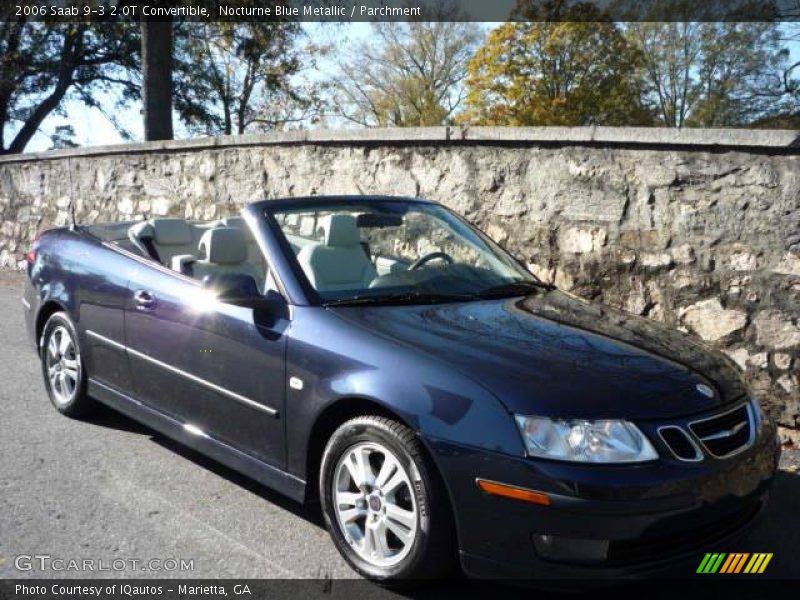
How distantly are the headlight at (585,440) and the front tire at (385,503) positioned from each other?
0.39m

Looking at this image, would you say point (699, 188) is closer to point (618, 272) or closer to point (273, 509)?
point (618, 272)

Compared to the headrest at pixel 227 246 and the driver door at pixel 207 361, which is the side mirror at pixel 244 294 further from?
the headrest at pixel 227 246

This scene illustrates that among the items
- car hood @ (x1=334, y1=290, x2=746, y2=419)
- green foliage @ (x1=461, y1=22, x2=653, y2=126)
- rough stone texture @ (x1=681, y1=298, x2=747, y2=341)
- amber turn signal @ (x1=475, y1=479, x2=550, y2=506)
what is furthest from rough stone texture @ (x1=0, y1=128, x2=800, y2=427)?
green foliage @ (x1=461, y1=22, x2=653, y2=126)

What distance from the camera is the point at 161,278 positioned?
428 centimetres

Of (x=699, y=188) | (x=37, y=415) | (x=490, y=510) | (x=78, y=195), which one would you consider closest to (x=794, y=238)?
(x=699, y=188)

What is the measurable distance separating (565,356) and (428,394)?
59 centimetres

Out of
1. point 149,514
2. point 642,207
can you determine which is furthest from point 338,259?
point 642,207

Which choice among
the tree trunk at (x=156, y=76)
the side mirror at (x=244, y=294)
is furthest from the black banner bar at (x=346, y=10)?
the side mirror at (x=244, y=294)

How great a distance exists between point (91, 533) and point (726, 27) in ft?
123

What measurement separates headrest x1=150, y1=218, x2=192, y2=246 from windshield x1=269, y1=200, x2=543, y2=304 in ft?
3.38

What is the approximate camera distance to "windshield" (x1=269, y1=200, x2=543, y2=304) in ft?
12.3

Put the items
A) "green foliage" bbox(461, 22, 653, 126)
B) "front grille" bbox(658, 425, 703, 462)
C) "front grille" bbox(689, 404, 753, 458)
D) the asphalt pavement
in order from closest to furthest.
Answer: "front grille" bbox(658, 425, 703, 462) → "front grille" bbox(689, 404, 753, 458) → the asphalt pavement → "green foliage" bbox(461, 22, 653, 126)

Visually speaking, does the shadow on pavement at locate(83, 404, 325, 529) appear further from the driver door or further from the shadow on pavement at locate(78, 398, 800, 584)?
the driver door

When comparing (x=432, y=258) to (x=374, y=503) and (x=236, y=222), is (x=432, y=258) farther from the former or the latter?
(x=374, y=503)
